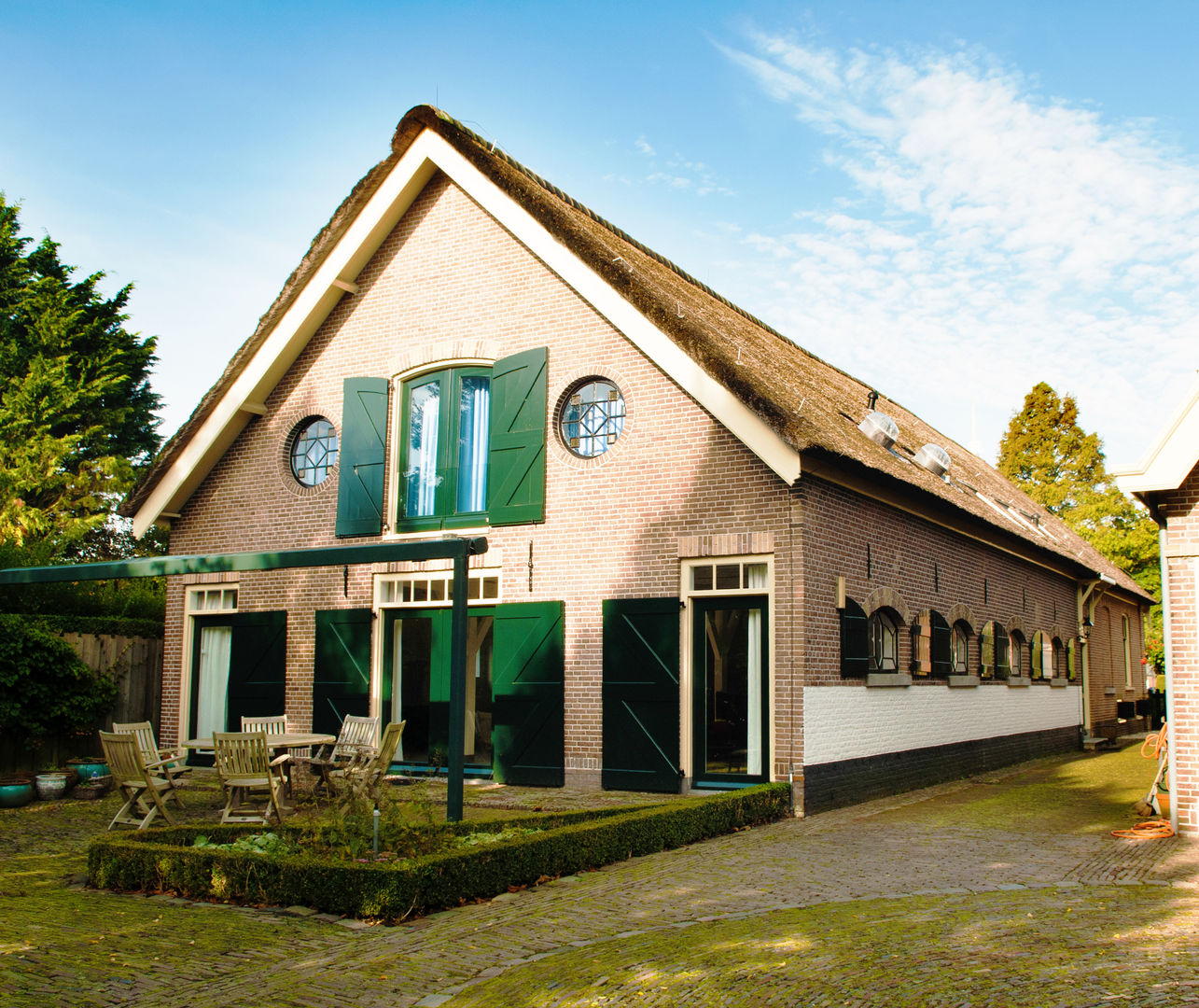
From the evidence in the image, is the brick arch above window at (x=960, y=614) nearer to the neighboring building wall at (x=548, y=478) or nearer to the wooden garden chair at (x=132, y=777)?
the neighboring building wall at (x=548, y=478)

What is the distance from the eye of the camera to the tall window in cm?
1297

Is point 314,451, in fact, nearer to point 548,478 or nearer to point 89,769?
point 548,478

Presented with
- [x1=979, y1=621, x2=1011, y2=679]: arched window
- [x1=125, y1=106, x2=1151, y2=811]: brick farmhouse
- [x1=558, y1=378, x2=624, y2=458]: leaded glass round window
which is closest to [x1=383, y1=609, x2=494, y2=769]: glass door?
[x1=125, y1=106, x2=1151, y2=811]: brick farmhouse

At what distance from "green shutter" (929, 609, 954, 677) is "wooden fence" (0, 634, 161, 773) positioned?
10438 millimetres

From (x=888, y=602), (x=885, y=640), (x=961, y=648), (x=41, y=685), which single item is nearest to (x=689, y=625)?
(x=888, y=602)

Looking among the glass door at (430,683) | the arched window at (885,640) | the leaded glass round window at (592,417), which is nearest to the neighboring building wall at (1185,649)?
the arched window at (885,640)

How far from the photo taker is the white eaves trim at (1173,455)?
8.77 meters

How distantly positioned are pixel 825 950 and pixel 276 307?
11.1m

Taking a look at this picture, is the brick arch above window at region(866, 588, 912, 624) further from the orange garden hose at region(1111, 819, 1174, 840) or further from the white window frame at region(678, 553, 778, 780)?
the orange garden hose at region(1111, 819, 1174, 840)

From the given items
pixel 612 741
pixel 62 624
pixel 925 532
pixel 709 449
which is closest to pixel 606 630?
pixel 612 741

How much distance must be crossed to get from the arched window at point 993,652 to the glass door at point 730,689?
5.90 m

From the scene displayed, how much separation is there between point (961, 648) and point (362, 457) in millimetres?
8366

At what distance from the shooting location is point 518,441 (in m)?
12.3

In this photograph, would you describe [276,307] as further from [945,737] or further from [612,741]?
[945,737]
